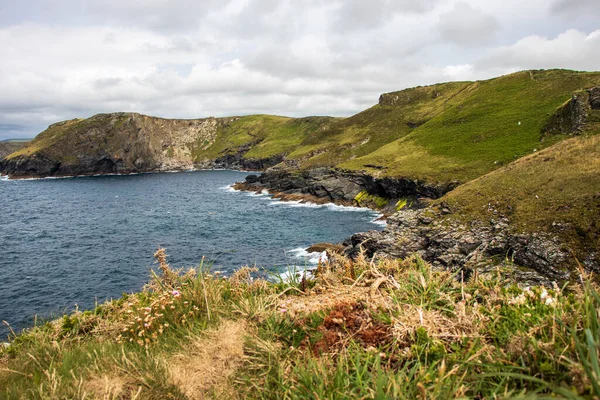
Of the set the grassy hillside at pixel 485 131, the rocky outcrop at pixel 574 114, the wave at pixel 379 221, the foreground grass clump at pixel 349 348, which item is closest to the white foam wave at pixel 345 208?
the wave at pixel 379 221

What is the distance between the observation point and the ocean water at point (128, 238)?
38375 mm

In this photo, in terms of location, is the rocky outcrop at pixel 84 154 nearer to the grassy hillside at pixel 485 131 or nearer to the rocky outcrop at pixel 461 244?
the grassy hillside at pixel 485 131

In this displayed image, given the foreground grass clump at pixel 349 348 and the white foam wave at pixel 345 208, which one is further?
the white foam wave at pixel 345 208

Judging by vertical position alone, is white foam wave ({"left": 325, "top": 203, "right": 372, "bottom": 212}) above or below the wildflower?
below

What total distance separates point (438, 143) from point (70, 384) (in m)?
97.5

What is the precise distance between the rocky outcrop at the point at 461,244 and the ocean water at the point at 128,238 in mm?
10130

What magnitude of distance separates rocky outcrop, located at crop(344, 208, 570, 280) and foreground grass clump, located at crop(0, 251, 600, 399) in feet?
64.2

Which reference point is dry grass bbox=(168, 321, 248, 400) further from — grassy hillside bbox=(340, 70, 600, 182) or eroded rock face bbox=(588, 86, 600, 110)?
eroded rock face bbox=(588, 86, 600, 110)

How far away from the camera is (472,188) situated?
42.3m

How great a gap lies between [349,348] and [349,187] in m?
84.7

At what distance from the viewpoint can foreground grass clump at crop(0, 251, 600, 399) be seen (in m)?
2.96

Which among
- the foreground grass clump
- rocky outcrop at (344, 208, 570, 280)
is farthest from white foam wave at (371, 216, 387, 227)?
the foreground grass clump

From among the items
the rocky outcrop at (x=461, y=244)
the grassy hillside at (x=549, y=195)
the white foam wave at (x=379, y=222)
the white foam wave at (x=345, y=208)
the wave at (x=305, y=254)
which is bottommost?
the wave at (x=305, y=254)

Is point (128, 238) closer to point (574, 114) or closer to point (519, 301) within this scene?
point (519, 301)
